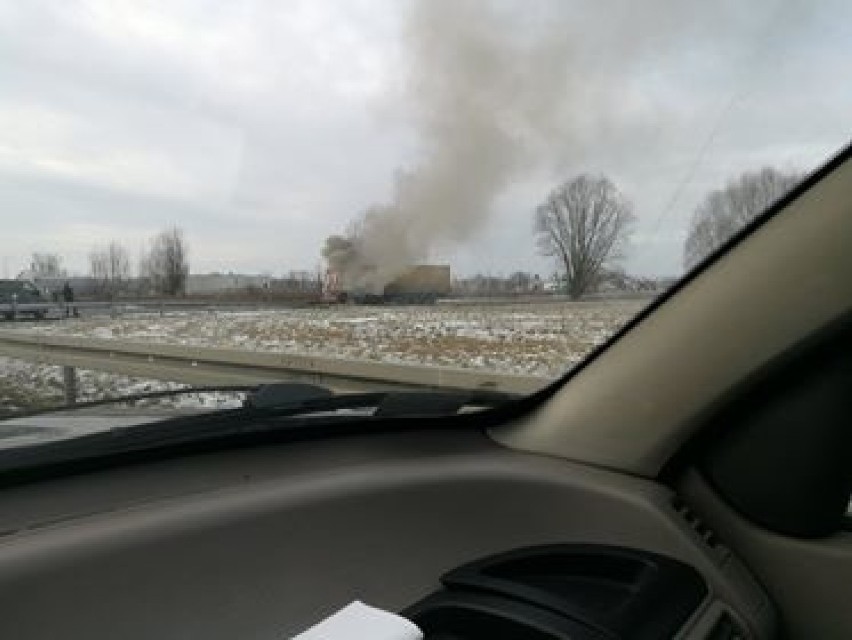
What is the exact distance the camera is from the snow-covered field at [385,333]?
2883 mm

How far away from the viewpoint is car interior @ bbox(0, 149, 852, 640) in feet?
6.32

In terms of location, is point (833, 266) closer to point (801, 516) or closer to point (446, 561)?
point (801, 516)

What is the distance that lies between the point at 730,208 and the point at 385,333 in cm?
149

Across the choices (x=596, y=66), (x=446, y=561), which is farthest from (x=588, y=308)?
(x=446, y=561)

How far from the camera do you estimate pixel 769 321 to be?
7.56 feet

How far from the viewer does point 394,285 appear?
9.04ft

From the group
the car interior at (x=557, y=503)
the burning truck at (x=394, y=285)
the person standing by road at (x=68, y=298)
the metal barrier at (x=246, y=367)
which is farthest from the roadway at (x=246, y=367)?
the car interior at (x=557, y=503)

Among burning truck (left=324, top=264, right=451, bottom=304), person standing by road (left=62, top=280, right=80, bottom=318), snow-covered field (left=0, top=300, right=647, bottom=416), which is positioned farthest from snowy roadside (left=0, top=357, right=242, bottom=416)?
burning truck (left=324, top=264, right=451, bottom=304)

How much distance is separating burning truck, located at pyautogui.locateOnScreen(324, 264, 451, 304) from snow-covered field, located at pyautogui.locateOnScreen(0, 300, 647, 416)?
108 millimetres

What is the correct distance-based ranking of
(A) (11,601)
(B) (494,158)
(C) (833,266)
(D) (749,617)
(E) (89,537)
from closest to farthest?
1. (A) (11,601)
2. (E) (89,537)
3. (C) (833,266)
4. (D) (749,617)
5. (B) (494,158)

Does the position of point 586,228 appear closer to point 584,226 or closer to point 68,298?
point 584,226

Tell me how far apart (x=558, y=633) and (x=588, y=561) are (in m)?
0.47

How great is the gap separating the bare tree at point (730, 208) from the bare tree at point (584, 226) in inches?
8.7

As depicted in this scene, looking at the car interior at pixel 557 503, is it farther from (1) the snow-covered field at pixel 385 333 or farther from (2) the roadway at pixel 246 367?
(2) the roadway at pixel 246 367
